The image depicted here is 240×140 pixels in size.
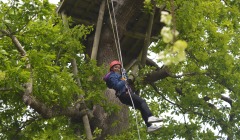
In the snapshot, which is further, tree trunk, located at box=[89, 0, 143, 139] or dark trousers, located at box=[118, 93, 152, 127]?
tree trunk, located at box=[89, 0, 143, 139]

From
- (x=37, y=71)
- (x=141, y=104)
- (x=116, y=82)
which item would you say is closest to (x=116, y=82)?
(x=116, y=82)

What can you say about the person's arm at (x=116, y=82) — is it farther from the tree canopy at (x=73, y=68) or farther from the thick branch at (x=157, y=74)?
the thick branch at (x=157, y=74)

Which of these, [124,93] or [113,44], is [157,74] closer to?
[113,44]

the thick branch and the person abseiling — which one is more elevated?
the thick branch

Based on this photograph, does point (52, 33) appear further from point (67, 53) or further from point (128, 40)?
point (128, 40)

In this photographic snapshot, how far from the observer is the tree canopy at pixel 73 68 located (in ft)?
17.3

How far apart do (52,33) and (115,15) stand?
272 cm

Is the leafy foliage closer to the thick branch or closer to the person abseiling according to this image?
the person abseiling

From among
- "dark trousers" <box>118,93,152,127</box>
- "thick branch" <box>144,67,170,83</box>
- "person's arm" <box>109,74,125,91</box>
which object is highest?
"thick branch" <box>144,67,170,83</box>

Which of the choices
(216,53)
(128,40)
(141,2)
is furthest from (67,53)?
(216,53)

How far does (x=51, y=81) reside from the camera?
5453mm

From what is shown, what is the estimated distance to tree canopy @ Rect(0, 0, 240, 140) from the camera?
5.29m

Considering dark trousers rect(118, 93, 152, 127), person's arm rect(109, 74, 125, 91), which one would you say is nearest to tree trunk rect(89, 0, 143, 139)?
dark trousers rect(118, 93, 152, 127)

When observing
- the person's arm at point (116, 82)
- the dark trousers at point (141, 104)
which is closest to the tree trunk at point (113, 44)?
the dark trousers at point (141, 104)
